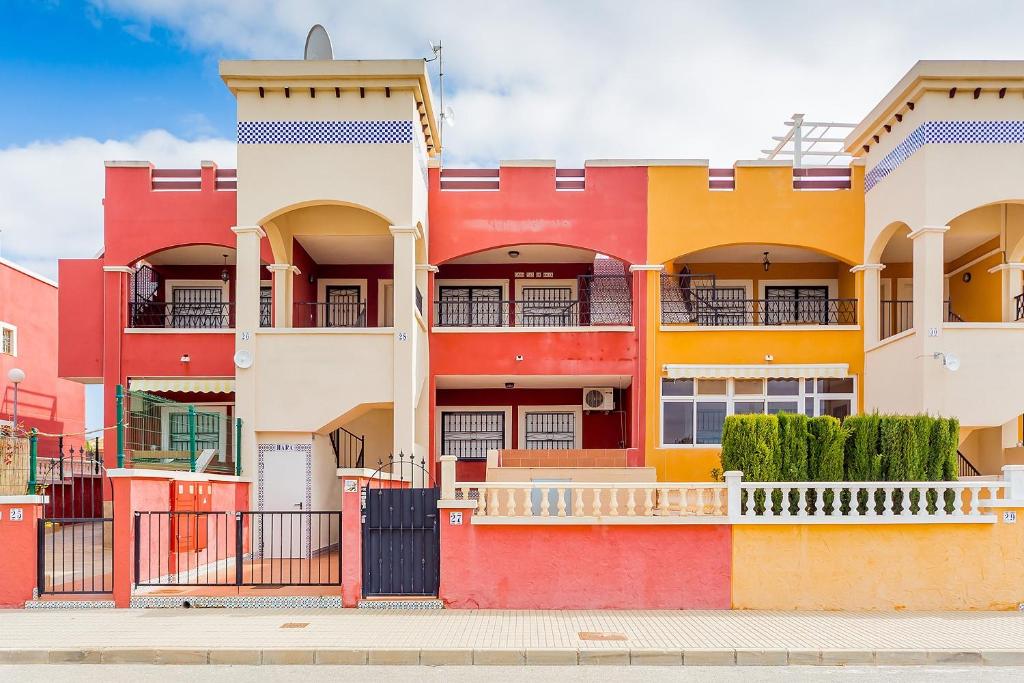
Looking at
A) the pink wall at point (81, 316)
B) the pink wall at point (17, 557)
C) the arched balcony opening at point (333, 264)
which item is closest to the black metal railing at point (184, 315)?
the pink wall at point (81, 316)

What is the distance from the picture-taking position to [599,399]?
24.7 m

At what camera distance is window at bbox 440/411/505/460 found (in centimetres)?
2478

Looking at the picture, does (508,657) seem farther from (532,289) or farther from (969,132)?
(532,289)

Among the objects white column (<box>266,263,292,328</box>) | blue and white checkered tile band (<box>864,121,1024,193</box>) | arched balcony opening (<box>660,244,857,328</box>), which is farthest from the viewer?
arched balcony opening (<box>660,244,857,328</box>)

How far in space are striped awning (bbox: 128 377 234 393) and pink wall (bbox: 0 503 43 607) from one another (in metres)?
7.98

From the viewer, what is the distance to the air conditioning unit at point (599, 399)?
24.6 meters

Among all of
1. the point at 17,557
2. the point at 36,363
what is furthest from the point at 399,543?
the point at 36,363

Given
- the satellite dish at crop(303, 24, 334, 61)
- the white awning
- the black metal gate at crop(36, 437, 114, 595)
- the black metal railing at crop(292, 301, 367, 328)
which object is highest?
the satellite dish at crop(303, 24, 334, 61)

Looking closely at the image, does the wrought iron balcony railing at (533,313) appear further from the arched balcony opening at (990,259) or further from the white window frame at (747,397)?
the arched balcony opening at (990,259)

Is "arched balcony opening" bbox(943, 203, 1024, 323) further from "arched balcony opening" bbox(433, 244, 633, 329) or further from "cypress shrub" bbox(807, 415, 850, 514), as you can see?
"cypress shrub" bbox(807, 415, 850, 514)

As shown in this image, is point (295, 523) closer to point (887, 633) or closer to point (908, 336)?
point (887, 633)

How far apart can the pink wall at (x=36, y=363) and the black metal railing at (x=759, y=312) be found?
19.2 meters

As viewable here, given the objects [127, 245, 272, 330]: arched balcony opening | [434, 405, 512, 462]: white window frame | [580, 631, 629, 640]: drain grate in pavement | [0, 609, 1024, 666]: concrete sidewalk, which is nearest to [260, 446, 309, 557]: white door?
[127, 245, 272, 330]: arched balcony opening

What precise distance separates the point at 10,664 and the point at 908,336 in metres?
17.2
